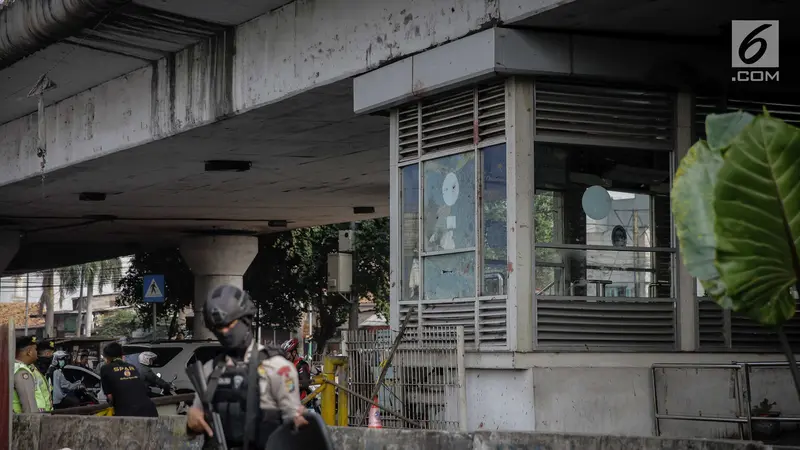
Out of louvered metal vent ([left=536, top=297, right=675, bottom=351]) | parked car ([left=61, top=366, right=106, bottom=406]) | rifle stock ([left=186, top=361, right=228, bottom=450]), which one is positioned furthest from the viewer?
parked car ([left=61, top=366, right=106, bottom=406])

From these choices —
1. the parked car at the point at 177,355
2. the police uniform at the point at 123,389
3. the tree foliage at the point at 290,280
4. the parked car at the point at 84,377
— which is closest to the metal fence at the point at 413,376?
the police uniform at the point at 123,389

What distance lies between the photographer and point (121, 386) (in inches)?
544

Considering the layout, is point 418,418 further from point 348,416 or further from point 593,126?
point 593,126

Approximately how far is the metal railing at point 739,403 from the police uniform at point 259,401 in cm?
575

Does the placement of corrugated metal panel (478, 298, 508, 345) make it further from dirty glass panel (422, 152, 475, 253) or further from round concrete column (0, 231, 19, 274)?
round concrete column (0, 231, 19, 274)

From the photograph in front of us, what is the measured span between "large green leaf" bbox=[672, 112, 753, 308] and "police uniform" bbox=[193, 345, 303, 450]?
8.49 feet

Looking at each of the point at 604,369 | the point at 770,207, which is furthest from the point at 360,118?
the point at 770,207

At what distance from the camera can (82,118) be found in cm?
2009

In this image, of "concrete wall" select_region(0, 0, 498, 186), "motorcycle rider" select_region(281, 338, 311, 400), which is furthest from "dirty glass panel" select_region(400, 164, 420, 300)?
"motorcycle rider" select_region(281, 338, 311, 400)

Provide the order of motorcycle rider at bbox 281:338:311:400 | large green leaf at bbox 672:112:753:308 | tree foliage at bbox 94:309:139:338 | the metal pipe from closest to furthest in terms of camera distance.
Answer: large green leaf at bbox 672:112:753:308 < the metal pipe < motorcycle rider at bbox 281:338:311:400 < tree foliage at bbox 94:309:139:338

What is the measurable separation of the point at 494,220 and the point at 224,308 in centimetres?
615

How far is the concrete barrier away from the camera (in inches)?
316

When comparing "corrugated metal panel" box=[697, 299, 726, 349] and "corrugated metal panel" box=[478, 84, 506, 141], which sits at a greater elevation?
"corrugated metal panel" box=[478, 84, 506, 141]

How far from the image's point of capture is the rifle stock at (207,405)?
643cm
